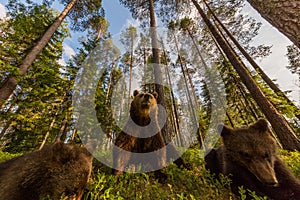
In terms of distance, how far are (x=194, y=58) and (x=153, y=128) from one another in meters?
15.8

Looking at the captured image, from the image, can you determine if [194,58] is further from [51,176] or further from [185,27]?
[51,176]

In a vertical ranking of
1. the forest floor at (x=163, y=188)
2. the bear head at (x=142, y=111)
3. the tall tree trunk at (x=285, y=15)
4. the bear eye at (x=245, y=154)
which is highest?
the tall tree trunk at (x=285, y=15)

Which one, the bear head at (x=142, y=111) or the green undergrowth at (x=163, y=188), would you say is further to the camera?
the bear head at (x=142, y=111)

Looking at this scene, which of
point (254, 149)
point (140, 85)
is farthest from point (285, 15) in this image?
point (140, 85)

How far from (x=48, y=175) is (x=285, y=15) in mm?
4374

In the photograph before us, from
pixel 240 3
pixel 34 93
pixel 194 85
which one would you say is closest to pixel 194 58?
pixel 194 85

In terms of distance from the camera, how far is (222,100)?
14883mm

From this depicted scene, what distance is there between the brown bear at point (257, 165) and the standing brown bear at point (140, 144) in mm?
1420

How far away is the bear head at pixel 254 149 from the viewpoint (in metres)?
2.16

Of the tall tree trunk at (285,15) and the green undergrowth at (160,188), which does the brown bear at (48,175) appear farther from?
the tall tree trunk at (285,15)

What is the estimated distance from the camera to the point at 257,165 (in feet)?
7.36

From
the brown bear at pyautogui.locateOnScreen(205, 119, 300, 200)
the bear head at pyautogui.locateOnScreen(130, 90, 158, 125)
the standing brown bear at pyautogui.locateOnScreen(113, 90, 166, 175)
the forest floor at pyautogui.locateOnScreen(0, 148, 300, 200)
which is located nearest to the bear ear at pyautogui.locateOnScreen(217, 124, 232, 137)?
the brown bear at pyautogui.locateOnScreen(205, 119, 300, 200)

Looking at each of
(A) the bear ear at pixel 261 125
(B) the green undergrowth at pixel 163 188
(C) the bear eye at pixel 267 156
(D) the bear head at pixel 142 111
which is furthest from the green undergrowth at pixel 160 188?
(D) the bear head at pixel 142 111

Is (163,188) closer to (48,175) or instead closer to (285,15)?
(48,175)
